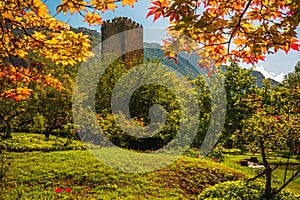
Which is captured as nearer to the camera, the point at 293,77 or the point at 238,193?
the point at 238,193

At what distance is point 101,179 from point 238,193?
2771 mm

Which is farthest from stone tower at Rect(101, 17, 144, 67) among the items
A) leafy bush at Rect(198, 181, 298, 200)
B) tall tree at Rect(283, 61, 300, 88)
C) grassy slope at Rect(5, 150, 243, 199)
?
leafy bush at Rect(198, 181, 298, 200)

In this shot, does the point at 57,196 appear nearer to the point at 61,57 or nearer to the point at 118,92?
the point at 61,57

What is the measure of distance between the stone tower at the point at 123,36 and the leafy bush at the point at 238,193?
26.8 m

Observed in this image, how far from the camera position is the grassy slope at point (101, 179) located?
5.07m

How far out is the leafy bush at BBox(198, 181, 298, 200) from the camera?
4184 millimetres

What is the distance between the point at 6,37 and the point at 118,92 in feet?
35.4

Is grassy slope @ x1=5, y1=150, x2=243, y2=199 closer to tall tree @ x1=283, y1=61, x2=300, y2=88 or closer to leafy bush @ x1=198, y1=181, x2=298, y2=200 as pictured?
leafy bush @ x1=198, y1=181, x2=298, y2=200

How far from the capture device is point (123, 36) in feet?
104

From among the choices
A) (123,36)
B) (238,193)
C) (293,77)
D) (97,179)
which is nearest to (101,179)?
(97,179)

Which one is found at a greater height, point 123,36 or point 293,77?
point 123,36

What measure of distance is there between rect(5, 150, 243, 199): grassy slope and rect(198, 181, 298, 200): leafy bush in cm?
93

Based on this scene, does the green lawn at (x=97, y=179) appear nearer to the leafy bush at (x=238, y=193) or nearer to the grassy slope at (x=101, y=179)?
the grassy slope at (x=101, y=179)

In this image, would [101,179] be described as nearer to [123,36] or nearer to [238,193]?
[238,193]
